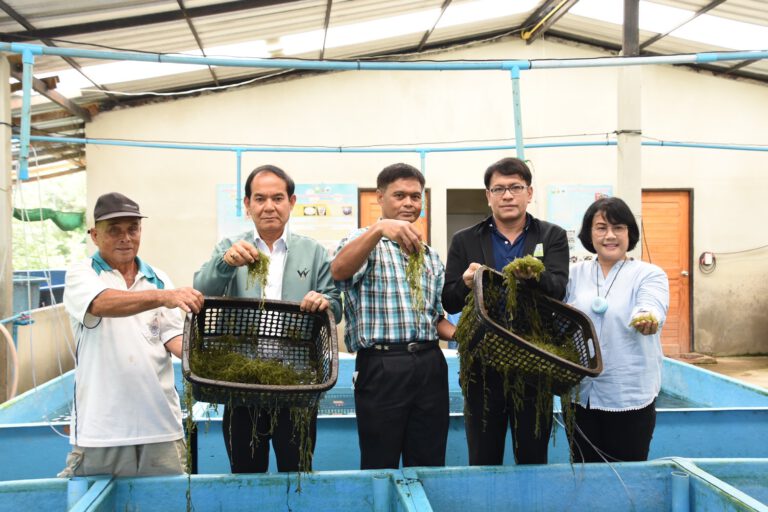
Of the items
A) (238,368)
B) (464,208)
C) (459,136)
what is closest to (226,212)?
(459,136)

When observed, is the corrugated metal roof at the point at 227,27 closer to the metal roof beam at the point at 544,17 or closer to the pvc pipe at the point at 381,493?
the metal roof beam at the point at 544,17

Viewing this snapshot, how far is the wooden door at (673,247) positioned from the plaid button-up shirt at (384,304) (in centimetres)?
554

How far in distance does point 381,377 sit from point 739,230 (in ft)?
21.1

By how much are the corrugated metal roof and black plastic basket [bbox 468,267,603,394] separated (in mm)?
3364

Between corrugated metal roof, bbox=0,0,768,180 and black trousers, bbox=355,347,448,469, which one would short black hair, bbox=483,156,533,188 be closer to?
black trousers, bbox=355,347,448,469

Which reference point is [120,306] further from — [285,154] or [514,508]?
A: [285,154]

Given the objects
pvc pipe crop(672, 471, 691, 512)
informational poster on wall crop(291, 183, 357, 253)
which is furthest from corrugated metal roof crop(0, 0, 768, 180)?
pvc pipe crop(672, 471, 691, 512)

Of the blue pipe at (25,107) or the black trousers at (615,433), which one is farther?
the blue pipe at (25,107)

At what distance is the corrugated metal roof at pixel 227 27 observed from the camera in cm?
406

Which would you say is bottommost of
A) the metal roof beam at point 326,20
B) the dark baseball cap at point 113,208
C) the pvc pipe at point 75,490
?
the pvc pipe at point 75,490

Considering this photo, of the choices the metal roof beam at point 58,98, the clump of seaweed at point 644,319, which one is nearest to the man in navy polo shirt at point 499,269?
the clump of seaweed at point 644,319

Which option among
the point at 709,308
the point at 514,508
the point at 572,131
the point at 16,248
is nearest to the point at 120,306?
the point at 514,508

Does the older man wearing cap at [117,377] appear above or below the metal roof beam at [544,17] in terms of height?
below

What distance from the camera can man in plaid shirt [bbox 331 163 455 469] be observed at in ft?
6.18
